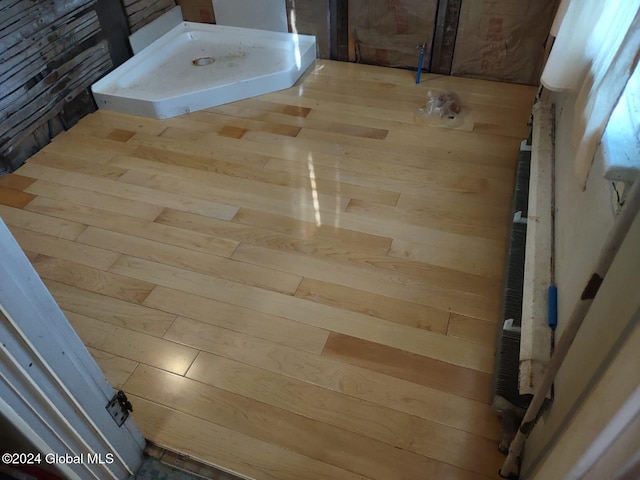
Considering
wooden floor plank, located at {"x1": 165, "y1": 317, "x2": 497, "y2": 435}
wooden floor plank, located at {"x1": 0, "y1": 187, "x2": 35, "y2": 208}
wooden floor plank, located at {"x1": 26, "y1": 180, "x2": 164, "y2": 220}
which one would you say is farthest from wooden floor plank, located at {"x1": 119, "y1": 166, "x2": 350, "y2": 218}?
wooden floor plank, located at {"x1": 165, "y1": 317, "x2": 497, "y2": 435}

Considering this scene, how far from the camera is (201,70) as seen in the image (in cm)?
275

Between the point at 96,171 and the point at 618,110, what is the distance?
197 cm

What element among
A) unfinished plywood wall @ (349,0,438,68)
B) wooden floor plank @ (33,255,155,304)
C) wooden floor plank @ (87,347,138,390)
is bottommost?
wooden floor plank @ (87,347,138,390)

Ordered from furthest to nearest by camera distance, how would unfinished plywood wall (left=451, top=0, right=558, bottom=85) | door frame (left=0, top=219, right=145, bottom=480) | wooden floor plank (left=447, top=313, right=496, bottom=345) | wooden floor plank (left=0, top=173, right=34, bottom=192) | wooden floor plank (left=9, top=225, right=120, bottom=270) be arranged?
unfinished plywood wall (left=451, top=0, right=558, bottom=85)
wooden floor plank (left=0, top=173, right=34, bottom=192)
wooden floor plank (left=9, top=225, right=120, bottom=270)
wooden floor plank (left=447, top=313, right=496, bottom=345)
door frame (left=0, top=219, right=145, bottom=480)

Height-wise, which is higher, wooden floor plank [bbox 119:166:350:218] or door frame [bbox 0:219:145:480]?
door frame [bbox 0:219:145:480]

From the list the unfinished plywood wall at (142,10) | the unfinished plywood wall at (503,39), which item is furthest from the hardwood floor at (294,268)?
the unfinished plywood wall at (142,10)

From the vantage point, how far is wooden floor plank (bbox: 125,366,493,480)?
1189 millimetres

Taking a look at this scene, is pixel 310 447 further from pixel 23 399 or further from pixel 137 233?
pixel 137 233

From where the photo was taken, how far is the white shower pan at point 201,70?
8.21 ft

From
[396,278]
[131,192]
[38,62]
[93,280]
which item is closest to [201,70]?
[38,62]

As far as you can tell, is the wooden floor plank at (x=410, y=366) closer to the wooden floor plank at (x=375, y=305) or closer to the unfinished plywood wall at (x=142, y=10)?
the wooden floor plank at (x=375, y=305)

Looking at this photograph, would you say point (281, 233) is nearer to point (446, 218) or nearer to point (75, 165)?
point (446, 218)

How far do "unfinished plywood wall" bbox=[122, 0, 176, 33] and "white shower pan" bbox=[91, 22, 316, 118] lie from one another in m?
0.12

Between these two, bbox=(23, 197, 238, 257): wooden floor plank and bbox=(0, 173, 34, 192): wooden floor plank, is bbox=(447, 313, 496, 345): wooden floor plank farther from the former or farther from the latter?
bbox=(0, 173, 34, 192): wooden floor plank
